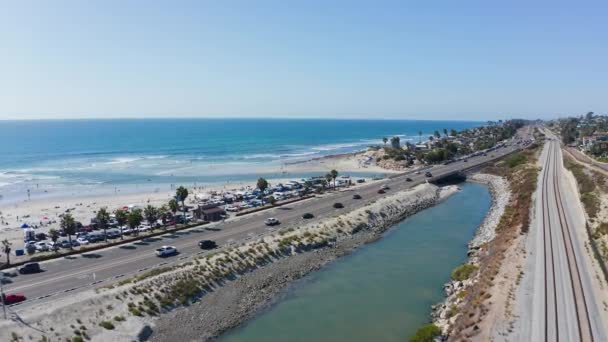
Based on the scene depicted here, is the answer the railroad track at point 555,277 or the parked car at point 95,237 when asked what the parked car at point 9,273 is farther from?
the railroad track at point 555,277

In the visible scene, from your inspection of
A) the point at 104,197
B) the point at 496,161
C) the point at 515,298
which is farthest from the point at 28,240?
the point at 496,161

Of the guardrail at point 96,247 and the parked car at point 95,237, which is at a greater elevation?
the guardrail at point 96,247

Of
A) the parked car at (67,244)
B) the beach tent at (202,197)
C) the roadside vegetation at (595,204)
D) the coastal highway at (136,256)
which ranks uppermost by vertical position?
the roadside vegetation at (595,204)

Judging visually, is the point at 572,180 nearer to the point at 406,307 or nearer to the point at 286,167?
the point at 406,307

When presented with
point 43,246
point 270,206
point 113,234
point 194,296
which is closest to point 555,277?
point 194,296

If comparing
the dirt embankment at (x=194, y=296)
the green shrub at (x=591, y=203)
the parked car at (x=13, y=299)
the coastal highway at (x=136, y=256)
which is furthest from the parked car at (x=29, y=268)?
the green shrub at (x=591, y=203)

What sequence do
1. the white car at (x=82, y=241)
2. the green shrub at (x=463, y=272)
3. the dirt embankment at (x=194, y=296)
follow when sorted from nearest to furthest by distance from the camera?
the dirt embankment at (x=194, y=296) < the green shrub at (x=463, y=272) < the white car at (x=82, y=241)
